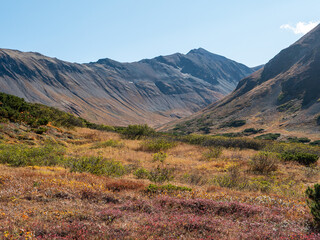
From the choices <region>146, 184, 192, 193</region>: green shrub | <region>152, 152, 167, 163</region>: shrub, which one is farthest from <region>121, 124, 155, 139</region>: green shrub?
<region>146, 184, 192, 193</region>: green shrub

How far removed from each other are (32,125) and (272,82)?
114 m

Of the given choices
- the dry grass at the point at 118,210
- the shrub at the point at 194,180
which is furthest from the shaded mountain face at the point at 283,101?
the dry grass at the point at 118,210

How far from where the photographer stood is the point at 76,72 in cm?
19675

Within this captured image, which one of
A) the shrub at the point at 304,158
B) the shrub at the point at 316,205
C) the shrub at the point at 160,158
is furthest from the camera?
the shrub at the point at 304,158

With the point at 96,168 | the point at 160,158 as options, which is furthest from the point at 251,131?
the point at 96,168

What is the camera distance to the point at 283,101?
293 ft

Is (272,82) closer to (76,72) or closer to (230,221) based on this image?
(230,221)

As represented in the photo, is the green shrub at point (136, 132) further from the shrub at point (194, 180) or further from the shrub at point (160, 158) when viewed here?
the shrub at point (194, 180)

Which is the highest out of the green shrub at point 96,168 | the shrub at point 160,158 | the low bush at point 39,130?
the low bush at point 39,130

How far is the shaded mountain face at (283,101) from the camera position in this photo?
72.3 meters

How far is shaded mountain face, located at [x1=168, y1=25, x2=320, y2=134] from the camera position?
7231 cm

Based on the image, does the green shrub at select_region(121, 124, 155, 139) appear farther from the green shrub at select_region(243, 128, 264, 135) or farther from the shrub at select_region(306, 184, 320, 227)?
the green shrub at select_region(243, 128, 264, 135)

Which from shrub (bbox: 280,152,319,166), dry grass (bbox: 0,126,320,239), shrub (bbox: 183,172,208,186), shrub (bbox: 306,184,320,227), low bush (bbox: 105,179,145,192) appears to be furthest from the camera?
shrub (bbox: 280,152,319,166)

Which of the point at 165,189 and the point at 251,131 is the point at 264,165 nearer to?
the point at 165,189
